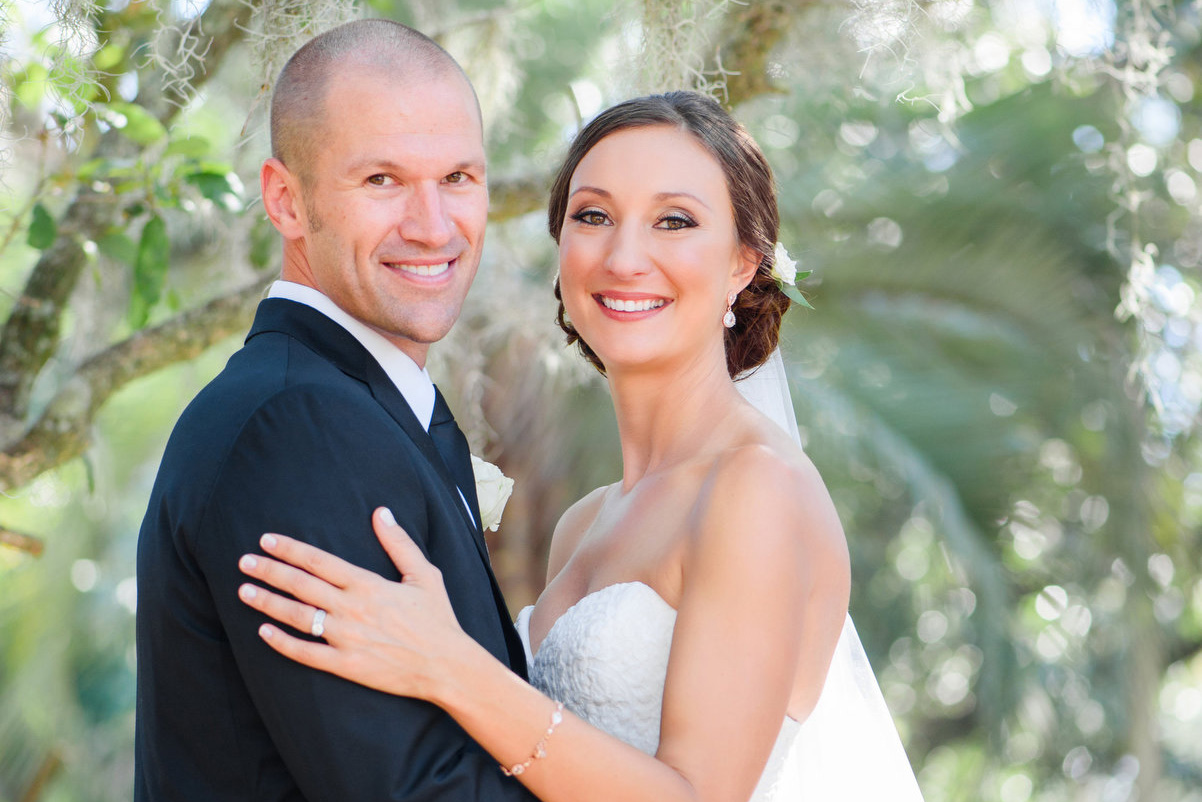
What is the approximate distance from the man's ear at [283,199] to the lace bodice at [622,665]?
3.53 feet

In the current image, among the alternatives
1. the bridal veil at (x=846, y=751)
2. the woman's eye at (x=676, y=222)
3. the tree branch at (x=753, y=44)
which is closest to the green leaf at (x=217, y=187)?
the woman's eye at (x=676, y=222)

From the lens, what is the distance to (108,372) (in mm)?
3582

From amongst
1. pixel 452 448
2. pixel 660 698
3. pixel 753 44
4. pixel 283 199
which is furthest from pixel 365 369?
pixel 753 44

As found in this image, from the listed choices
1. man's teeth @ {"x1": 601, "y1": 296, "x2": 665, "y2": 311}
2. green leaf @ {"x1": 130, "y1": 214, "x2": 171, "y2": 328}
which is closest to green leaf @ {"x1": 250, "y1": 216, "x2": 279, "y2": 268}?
green leaf @ {"x1": 130, "y1": 214, "x2": 171, "y2": 328}

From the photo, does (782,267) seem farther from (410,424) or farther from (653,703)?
(410,424)

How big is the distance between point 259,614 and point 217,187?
154 cm

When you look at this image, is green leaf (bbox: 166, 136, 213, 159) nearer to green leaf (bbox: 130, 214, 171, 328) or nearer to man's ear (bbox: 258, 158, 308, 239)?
green leaf (bbox: 130, 214, 171, 328)

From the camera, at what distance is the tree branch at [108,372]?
337cm

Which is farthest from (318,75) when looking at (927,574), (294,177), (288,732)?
(927,574)

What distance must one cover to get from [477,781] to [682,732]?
1.89 feet

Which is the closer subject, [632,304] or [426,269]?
[426,269]

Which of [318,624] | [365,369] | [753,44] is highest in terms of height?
Answer: [753,44]

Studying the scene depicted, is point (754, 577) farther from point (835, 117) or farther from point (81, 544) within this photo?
point (81, 544)

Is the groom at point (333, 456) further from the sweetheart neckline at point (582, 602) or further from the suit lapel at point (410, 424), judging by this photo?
the sweetheart neckline at point (582, 602)
